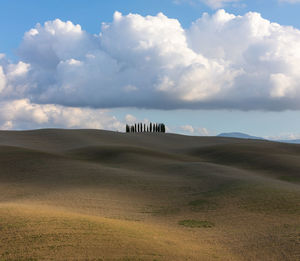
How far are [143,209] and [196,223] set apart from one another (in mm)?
3899

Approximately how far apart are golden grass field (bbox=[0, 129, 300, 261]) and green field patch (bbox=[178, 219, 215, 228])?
48 millimetres

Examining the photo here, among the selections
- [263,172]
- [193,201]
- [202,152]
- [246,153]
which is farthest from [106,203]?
[202,152]

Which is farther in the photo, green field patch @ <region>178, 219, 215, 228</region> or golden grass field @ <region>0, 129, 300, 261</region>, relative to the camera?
green field patch @ <region>178, 219, 215, 228</region>

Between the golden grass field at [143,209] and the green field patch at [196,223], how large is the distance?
1.9 inches

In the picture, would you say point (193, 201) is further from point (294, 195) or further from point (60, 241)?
point (60, 241)

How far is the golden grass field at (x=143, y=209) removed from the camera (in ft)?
40.5

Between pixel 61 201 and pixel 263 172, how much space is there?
22.1 m

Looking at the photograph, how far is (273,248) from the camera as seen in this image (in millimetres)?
13445

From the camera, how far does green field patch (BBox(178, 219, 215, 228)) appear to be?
667 inches

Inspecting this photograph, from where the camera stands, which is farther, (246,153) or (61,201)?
(246,153)

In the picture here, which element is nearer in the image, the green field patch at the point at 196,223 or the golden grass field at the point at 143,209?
the golden grass field at the point at 143,209

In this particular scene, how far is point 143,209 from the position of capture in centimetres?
2039

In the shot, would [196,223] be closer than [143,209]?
Yes

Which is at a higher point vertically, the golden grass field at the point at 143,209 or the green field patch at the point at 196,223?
the golden grass field at the point at 143,209
